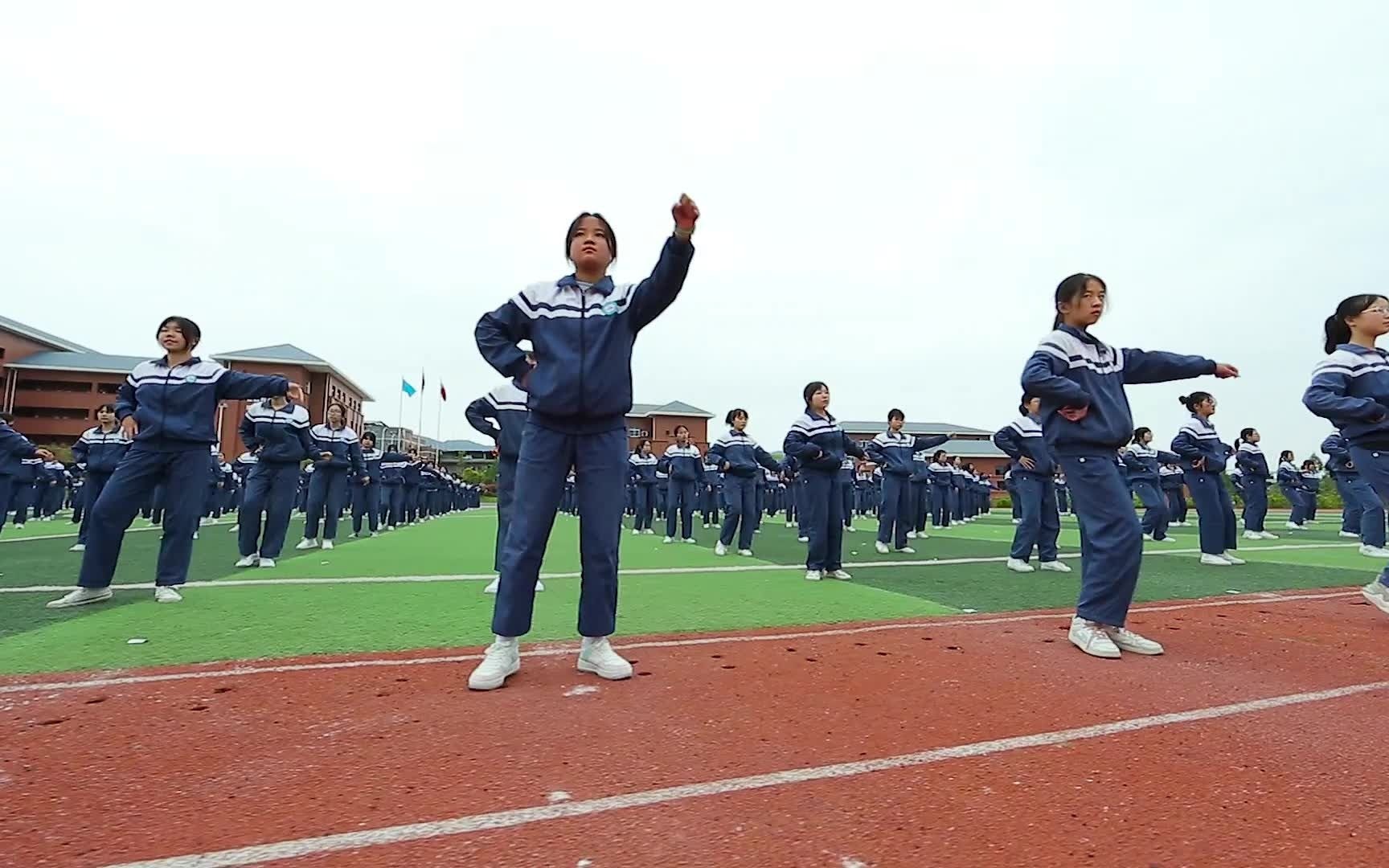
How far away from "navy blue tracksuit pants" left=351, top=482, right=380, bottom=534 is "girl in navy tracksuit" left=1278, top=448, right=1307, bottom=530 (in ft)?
68.5

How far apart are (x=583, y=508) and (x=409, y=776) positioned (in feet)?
5.08

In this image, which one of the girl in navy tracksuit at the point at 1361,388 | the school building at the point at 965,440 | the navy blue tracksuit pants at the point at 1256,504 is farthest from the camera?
the school building at the point at 965,440

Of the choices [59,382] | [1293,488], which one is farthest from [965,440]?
[59,382]

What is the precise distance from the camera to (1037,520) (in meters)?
8.65

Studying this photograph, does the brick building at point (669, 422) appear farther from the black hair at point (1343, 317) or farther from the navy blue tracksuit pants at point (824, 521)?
the black hair at point (1343, 317)

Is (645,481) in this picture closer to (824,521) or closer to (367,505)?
(367,505)


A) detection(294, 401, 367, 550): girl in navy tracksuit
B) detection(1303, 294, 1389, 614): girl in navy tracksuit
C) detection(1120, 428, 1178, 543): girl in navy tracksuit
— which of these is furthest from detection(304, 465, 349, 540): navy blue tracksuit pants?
detection(1120, 428, 1178, 543): girl in navy tracksuit

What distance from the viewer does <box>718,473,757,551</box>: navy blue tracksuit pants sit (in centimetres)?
1070

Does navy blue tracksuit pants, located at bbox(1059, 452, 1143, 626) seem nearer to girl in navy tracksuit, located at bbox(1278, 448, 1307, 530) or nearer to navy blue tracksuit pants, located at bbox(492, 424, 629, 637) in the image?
navy blue tracksuit pants, located at bbox(492, 424, 629, 637)

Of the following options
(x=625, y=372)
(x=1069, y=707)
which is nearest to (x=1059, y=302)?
(x=1069, y=707)

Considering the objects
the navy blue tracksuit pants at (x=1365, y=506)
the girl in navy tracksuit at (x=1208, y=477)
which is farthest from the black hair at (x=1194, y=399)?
the navy blue tracksuit pants at (x=1365, y=506)

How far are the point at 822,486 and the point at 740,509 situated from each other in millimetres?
3548

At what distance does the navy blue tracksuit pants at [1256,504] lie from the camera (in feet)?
45.2

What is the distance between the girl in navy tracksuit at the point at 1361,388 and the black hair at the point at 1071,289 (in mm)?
1973
